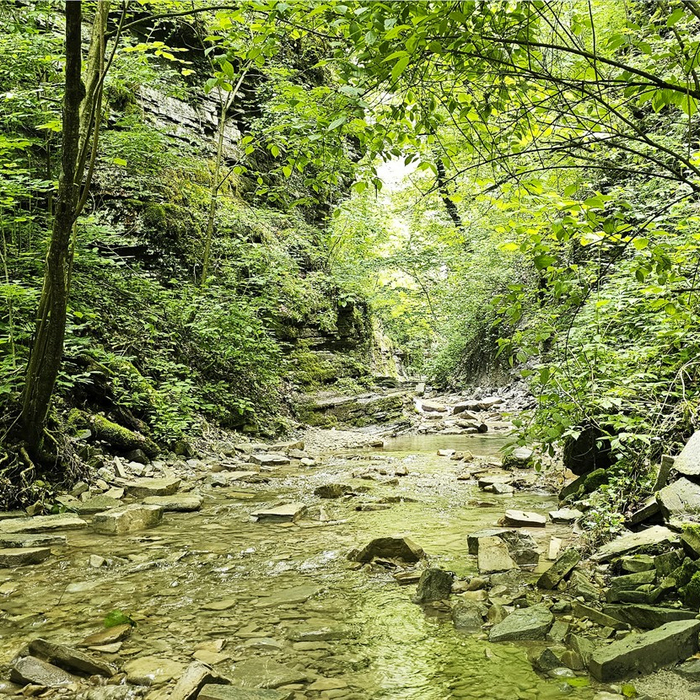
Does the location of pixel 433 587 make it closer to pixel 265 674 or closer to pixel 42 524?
pixel 265 674

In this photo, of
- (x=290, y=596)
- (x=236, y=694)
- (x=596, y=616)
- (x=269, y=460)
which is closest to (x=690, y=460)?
(x=596, y=616)

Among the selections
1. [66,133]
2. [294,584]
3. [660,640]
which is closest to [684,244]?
[660,640]

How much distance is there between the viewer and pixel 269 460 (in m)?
8.84

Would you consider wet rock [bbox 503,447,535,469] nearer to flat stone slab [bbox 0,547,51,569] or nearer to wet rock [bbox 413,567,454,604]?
wet rock [bbox 413,567,454,604]

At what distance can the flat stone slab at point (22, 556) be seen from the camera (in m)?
3.84

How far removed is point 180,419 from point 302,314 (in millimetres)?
8064

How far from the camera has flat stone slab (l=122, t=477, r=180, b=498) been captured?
20.1 feet

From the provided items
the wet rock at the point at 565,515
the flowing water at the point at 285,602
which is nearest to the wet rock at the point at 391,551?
the flowing water at the point at 285,602

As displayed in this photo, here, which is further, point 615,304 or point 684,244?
point 615,304

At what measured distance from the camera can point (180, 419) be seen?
8406mm

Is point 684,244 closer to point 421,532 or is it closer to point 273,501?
point 421,532

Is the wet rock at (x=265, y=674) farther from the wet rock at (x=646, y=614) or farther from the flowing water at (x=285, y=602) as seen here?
the wet rock at (x=646, y=614)

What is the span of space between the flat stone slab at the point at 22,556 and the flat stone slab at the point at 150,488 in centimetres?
202

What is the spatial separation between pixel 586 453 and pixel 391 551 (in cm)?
251
